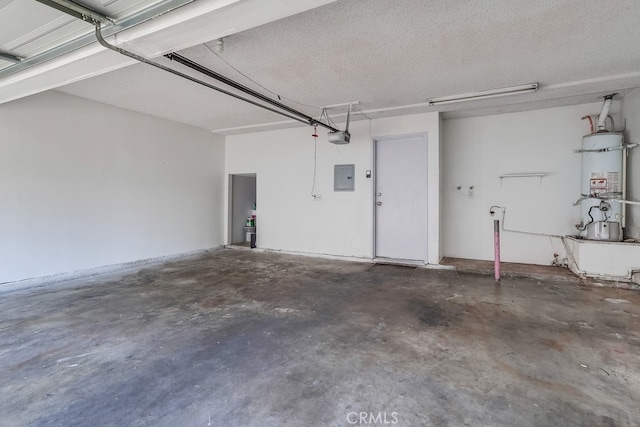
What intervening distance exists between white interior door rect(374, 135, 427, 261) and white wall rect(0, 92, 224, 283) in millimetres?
4026

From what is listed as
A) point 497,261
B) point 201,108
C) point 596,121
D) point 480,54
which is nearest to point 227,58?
point 201,108

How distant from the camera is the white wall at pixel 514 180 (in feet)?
17.0

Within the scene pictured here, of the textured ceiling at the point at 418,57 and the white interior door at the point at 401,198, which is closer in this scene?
the textured ceiling at the point at 418,57

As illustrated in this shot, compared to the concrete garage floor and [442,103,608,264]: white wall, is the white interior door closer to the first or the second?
[442,103,608,264]: white wall

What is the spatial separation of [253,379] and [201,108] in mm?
4709

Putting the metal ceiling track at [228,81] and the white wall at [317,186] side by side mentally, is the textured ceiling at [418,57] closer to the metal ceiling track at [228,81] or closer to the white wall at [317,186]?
the metal ceiling track at [228,81]

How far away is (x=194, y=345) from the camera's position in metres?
2.58

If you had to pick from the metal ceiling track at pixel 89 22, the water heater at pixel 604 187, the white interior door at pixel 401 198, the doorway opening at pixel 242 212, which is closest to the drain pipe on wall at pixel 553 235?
the water heater at pixel 604 187

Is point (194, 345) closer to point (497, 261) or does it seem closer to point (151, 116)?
point (497, 261)

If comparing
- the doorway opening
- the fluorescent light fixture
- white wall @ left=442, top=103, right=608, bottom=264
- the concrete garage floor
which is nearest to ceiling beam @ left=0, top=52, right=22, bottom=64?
the concrete garage floor

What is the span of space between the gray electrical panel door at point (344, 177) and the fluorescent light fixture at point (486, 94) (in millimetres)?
1956

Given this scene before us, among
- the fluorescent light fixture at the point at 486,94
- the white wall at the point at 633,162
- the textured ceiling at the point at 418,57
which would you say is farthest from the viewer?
the white wall at the point at 633,162

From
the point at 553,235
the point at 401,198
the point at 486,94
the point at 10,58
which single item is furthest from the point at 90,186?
the point at 553,235

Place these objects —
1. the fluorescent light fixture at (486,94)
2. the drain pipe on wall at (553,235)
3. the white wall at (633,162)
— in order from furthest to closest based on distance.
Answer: the drain pipe on wall at (553,235) < the white wall at (633,162) < the fluorescent light fixture at (486,94)
